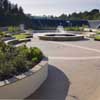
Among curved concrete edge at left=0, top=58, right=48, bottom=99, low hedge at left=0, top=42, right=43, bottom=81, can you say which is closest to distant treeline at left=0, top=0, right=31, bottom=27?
low hedge at left=0, top=42, right=43, bottom=81

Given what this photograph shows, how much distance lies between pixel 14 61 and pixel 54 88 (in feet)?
4.44

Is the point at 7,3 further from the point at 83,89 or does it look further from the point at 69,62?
the point at 83,89

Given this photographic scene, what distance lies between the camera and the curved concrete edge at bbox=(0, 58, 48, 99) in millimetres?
6340

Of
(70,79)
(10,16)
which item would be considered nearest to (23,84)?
(70,79)

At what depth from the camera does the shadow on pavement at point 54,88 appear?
23.4ft

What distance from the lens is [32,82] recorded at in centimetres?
729

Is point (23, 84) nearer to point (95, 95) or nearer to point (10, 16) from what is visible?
point (95, 95)

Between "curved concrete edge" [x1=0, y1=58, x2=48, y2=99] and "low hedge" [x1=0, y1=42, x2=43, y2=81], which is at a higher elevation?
"low hedge" [x1=0, y1=42, x2=43, y2=81]

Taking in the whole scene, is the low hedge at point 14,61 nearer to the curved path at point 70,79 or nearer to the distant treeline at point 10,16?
the curved path at point 70,79

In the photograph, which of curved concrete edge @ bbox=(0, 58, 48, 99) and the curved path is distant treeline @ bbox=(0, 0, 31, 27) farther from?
curved concrete edge @ bbox=(0, 58, 48, 99)

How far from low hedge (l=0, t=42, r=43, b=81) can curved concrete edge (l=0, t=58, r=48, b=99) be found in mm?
278

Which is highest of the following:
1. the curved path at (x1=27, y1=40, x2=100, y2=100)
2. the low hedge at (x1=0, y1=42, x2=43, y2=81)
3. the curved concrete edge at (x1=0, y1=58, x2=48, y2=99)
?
the low hedge at (x1=0, y1=42, x2=43, y2=81)

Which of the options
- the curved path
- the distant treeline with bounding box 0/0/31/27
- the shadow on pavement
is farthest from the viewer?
the distant treeline with bounding box 0/0/31/27

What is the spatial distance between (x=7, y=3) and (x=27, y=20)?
15.8 ft
